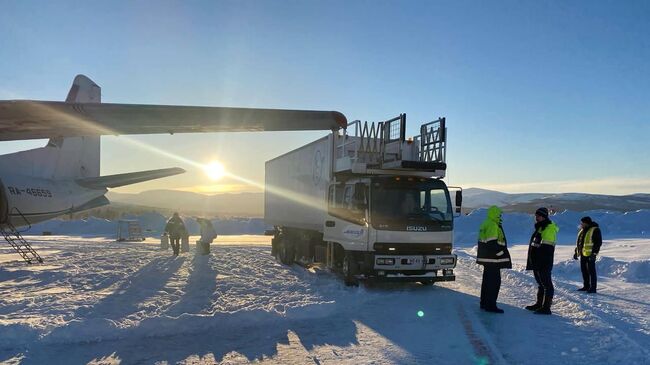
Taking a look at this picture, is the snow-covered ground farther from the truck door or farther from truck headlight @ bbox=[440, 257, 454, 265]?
the truck door

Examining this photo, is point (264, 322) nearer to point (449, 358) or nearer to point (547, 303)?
point (449, 358)

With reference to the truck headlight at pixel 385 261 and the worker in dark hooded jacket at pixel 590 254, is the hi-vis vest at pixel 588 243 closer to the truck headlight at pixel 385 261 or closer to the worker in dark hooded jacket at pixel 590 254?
the worker in dark hooded jacket at pixel 590 254

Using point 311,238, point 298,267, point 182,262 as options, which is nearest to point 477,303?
point 311,238

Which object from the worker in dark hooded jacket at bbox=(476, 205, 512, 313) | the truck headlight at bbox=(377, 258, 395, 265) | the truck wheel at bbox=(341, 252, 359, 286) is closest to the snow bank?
the worker in dark hooded jacket at bbox=(476, 205, 512, 313)

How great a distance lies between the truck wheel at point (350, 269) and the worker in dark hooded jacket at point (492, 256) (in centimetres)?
331

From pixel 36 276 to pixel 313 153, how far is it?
8684 millimetres

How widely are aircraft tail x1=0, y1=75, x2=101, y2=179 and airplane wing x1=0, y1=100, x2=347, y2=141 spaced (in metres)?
9.39

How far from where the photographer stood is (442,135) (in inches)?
477

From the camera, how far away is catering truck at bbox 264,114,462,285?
11.5 metres

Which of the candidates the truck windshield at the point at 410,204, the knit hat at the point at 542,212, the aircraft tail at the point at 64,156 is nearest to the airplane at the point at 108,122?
the aircraft tail at the point at 64,156

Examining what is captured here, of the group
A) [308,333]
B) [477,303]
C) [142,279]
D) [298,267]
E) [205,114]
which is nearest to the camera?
[308,333]

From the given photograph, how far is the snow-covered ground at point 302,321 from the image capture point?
20.9 feet

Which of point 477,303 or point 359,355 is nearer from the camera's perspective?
point 359,355

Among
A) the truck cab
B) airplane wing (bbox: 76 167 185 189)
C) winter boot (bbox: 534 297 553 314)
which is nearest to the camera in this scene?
winter boot (bbox: 534 297 553 314)
